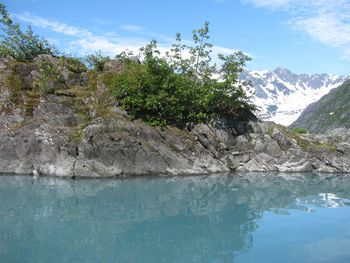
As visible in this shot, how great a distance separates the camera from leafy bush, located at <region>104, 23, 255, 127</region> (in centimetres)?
3416

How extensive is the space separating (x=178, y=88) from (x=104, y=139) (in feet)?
29.5

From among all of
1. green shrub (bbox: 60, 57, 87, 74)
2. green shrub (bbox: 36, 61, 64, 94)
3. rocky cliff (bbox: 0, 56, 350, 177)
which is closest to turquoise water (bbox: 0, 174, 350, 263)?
rocky cliff (bbox: 0, 56, 350, 177)

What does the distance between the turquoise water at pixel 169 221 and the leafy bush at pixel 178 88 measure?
7.99 meters

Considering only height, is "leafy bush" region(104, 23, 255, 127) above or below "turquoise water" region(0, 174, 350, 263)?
above

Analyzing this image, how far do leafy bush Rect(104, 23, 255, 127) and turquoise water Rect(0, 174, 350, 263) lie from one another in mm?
7986

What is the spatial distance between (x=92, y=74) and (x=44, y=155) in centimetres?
1115

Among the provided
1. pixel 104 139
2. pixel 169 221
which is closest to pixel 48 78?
pixel 104 139

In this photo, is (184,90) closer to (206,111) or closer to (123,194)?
(206,111)

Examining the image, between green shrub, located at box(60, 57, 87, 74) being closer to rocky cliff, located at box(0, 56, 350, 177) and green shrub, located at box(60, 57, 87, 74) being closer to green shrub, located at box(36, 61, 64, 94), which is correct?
rocky cliff, located at box(0, 56, 350, 177)

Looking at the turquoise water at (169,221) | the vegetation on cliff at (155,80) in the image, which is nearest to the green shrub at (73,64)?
the vegetation on cliff at (155,80)

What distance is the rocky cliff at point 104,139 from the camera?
28.9 m

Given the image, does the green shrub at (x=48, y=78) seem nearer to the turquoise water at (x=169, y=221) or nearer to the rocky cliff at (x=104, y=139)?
the rocky cliff at (x=104, y=139)

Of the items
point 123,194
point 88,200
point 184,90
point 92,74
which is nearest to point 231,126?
point 184,90

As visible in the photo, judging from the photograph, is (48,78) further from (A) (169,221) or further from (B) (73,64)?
(A) (169,221)
